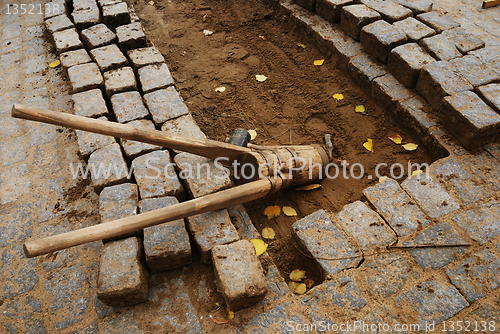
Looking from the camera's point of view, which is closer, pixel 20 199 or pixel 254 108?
pixel 20 199

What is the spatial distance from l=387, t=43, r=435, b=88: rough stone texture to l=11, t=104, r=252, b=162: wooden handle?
6.27 ft

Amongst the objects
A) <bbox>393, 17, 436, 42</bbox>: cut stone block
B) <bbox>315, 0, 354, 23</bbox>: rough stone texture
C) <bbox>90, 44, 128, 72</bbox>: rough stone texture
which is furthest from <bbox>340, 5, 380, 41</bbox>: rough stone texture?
<bbox>90, 44, 128, 72</bbox>: rough stone texture

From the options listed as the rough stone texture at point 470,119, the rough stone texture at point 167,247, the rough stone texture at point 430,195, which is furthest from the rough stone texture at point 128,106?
the rough stone texture at point 470,119

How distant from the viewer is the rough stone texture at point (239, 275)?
215 centimetres

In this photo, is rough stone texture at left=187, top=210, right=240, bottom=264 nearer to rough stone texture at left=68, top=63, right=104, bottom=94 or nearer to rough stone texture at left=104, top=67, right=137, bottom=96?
rough stone texture at left=104, top=67, right=137, bottom=96

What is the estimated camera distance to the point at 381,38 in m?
3.71

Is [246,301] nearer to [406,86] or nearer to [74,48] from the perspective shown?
[406,86]

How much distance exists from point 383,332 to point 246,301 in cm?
86

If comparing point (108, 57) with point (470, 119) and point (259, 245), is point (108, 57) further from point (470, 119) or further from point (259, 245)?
point (470, 119)

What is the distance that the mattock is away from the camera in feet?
6.60

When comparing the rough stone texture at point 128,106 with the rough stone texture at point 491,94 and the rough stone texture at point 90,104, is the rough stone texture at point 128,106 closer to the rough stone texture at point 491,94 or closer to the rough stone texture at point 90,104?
the rough stone texture at point 90,104

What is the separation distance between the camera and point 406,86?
3568mm

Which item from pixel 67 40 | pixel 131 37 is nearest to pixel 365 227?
pixel 131 37

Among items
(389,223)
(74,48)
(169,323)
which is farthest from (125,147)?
(389,223)
